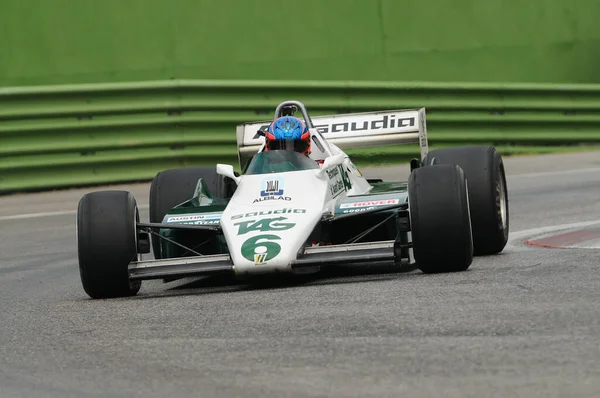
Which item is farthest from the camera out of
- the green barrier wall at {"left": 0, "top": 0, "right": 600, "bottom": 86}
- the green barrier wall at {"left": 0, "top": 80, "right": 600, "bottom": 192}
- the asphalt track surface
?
the green barrier wall at {"left": 0, "top": 0, "right": 600, "bottom": 86}

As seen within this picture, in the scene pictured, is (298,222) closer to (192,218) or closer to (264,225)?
(264,225)

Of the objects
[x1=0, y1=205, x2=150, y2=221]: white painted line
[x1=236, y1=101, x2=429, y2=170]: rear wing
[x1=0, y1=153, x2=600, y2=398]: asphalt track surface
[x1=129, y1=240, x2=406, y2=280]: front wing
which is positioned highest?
[x1=236, y1=101, x2=429, y2=170]: rear wing

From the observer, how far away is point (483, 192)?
9773 mm

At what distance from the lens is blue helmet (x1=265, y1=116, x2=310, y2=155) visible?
9.85 meters

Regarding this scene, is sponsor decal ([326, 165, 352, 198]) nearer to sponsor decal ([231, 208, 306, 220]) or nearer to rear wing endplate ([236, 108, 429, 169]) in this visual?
sponsor decal ([231, 208, 306, 220])

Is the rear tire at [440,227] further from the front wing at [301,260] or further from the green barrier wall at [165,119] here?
the green barrier wall at [165,119]

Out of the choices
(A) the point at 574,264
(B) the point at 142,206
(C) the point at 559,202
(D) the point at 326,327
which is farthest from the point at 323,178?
(B) the point at 142,206

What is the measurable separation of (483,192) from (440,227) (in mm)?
1661

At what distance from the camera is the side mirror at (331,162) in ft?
30.3

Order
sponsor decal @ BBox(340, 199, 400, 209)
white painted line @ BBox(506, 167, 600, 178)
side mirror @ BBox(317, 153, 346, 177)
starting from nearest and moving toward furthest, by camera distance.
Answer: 1. sponsor decal @ BBox(340, 199, 400, 209)
2. side mirror @ BBox(317, 153, 346, 177)
3. white painted line @ BBox(506, 167, 600, 178)

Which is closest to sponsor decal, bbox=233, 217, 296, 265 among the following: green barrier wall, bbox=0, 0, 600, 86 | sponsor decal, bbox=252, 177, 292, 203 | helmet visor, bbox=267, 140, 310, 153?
sponsor decal, bbox=252, 177, 292, 203

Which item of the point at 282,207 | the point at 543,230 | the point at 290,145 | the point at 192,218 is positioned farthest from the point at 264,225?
the point at 543,230

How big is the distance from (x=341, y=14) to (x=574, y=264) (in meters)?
10.2

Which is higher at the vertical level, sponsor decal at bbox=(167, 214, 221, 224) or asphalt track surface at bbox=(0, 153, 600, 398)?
sponsor decal at bbox=(167, 214, 221, 224)
